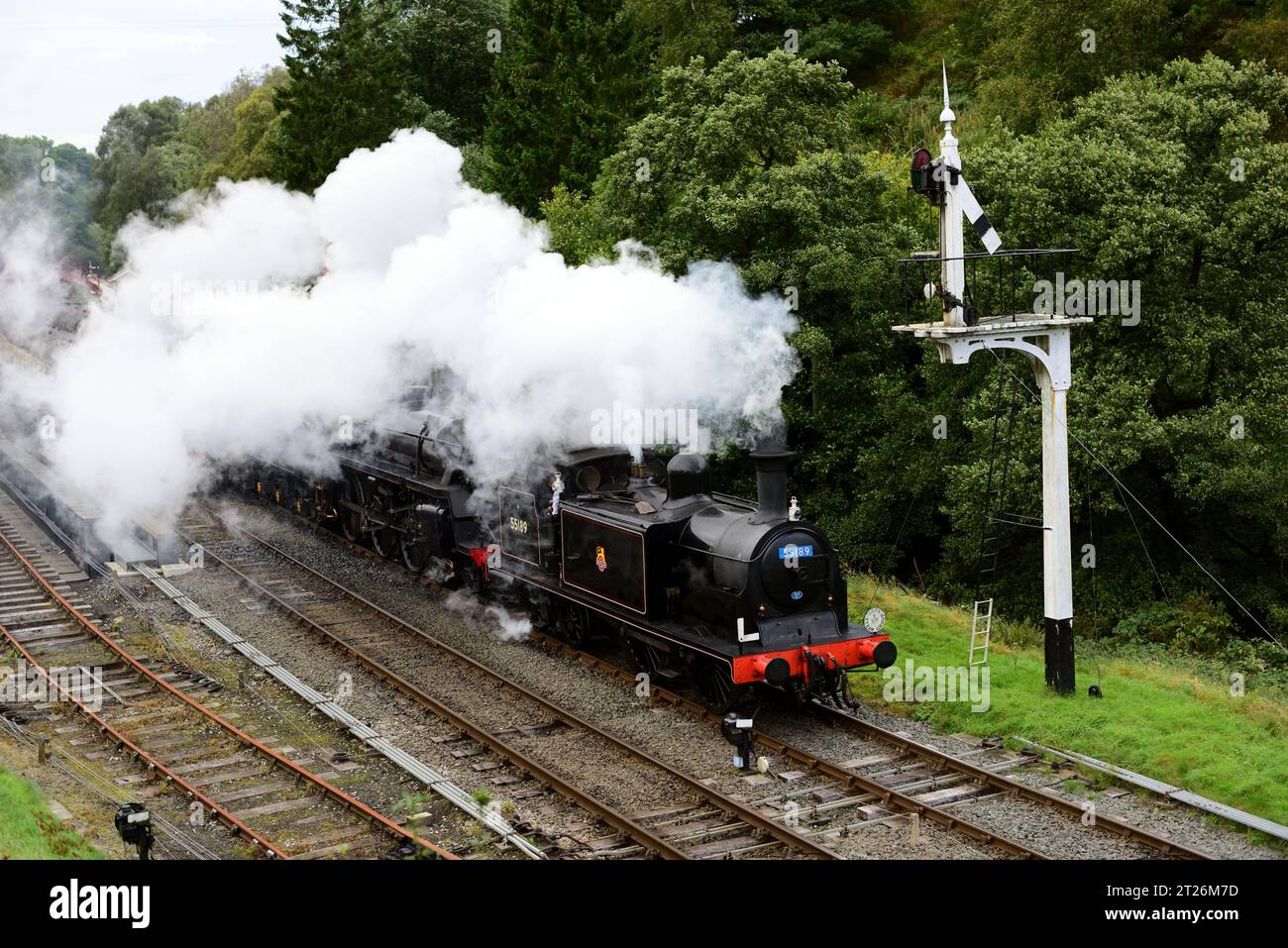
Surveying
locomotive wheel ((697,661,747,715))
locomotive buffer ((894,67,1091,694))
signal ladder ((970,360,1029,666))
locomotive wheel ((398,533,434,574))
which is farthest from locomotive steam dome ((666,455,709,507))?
locomotive wheel ((398,533,434,574))

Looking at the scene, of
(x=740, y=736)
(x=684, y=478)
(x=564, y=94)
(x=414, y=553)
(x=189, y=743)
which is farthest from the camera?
(x=564, y=94)

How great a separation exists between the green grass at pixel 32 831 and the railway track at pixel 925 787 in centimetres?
634

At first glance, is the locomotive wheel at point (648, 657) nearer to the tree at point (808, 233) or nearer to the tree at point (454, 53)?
the tree at point (808, 233)

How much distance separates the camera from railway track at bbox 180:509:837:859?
36.3 ft

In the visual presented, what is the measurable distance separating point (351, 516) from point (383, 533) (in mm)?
1676

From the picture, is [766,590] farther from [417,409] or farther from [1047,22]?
[1047,22]

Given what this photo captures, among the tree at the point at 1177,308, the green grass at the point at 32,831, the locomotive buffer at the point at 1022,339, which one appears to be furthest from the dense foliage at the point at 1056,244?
the green grass at the point at 32,831

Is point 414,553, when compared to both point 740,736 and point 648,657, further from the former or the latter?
point 740,736

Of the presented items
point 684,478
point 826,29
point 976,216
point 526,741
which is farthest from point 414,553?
point 826,29

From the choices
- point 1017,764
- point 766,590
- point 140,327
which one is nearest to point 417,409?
point 140,327

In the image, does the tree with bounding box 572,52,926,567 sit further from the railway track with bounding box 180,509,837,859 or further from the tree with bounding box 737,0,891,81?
the tree with bounding box 737,0,891,81

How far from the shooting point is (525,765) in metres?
12.9

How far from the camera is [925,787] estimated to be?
1212 cm

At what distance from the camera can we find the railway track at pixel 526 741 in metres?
11.1
